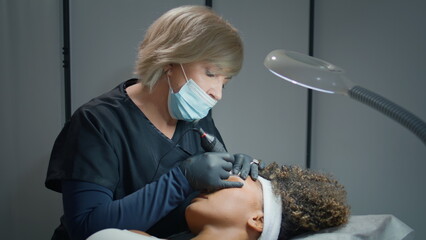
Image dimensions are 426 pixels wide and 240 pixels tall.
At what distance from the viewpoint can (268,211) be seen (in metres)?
1.09

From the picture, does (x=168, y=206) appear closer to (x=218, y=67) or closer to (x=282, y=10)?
(x=218, y=67)

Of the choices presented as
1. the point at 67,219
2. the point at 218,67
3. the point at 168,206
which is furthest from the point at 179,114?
the point at 67,219

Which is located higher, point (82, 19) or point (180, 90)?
point (82, 19)

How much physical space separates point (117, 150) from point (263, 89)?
1.32 m

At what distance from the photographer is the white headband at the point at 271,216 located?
108 centimetres

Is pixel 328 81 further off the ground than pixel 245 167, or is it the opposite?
pixel 328 81

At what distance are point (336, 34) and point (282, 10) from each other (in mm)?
362

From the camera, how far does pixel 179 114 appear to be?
132cm

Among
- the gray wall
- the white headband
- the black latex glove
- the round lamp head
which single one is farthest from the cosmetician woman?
the gray wall

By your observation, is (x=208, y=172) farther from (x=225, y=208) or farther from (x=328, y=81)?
(x=328, y=81)

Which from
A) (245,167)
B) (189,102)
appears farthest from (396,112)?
(189,102)

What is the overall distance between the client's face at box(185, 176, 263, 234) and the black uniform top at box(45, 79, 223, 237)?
22cm

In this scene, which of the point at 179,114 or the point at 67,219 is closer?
the point at 67,219

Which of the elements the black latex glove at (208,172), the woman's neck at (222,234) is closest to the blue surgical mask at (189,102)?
the black latex glove at (208,172)
